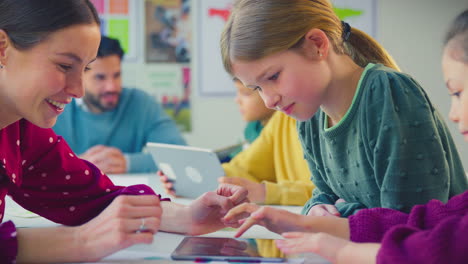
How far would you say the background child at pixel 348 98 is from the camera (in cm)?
98

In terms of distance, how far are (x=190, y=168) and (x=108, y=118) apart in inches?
47.9

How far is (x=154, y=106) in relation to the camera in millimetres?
2814

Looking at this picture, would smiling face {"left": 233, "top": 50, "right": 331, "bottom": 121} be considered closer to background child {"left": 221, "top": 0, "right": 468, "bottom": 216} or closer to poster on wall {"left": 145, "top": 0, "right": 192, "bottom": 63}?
background child {"left": 221, "top": 0, "right": 468, "bottom": 216}

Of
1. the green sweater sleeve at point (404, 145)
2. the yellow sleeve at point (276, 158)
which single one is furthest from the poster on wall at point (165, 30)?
the green sweater sleeve at point (404, 145)

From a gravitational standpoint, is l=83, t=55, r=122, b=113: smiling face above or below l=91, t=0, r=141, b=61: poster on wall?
below

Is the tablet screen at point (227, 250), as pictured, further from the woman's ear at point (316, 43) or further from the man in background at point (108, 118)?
the man in background at point (108, 118)

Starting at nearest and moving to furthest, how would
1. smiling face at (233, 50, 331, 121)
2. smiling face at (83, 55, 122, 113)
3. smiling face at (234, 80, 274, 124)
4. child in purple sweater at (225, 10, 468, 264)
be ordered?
child in purple sweater at (225, 10, 468, 264) < smiling face at (233, 50, 331, 121) < smiling face at (234, 80, 274, 124) < smiling face at (83, 55, 122, 113)

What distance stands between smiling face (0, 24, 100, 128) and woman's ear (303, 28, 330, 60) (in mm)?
384

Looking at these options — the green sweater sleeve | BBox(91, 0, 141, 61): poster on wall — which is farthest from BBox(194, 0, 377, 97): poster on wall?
the green sweater sleeve

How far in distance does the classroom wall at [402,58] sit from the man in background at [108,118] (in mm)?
735

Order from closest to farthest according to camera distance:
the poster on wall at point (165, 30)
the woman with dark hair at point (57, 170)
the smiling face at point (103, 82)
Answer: the woman with dark hair at point (57, 170), the smiling face at point (103, 82), the poster on wall at point (165, 30)

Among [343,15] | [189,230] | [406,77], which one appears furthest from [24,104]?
[343,15]

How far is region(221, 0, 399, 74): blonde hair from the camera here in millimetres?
1026

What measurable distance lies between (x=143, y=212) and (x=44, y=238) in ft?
0.50
